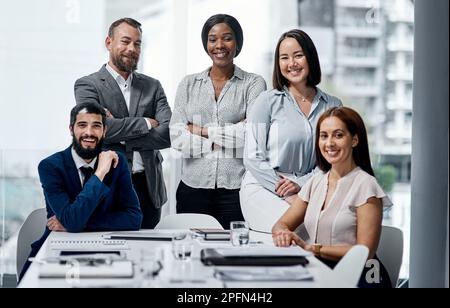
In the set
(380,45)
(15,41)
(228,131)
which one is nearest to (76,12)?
(15,41)

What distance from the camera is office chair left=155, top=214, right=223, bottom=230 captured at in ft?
12.9

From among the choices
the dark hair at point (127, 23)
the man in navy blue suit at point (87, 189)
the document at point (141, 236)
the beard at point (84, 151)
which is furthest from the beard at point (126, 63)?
the document at point (141, 236)

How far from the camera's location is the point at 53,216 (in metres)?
3.57

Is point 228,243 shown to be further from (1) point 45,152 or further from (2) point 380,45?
(2) point 380,45

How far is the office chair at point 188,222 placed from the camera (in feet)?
12.9

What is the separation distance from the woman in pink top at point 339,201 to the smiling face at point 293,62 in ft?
1.67

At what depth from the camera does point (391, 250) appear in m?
3.56

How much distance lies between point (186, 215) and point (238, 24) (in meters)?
1.07

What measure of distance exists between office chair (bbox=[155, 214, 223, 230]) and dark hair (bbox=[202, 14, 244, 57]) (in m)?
0.90

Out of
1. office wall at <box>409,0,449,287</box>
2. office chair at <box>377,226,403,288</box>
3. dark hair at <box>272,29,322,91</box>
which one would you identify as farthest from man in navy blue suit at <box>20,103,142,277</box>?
office wall at <box>409,0,449,287</box>

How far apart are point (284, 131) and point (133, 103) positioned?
841 millimetres

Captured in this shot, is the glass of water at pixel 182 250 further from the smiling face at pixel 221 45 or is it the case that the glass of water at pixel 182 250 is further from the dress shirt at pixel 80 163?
the smiling face at pixel 221 45

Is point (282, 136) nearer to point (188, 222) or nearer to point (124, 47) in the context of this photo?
point (188, 222)
